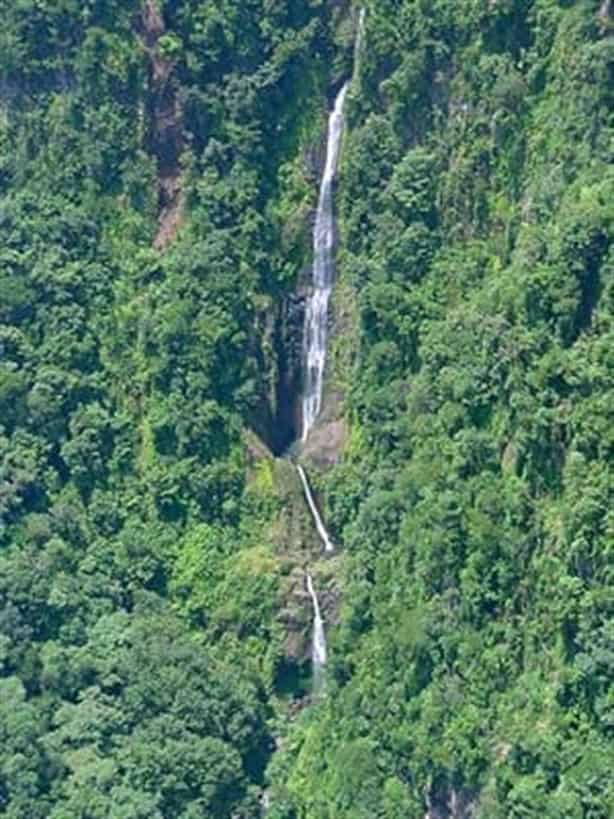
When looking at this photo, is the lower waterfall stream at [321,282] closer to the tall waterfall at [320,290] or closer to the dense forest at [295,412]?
the tall waterfall at [320,290]

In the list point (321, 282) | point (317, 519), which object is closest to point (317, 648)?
point (317, 519)

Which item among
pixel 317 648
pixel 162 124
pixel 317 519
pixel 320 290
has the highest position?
pixel 162 124

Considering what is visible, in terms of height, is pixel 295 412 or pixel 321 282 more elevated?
pixel 321 282

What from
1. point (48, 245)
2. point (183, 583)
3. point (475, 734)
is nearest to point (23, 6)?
point (48, 245)

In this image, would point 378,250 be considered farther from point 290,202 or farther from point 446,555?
point 446,555

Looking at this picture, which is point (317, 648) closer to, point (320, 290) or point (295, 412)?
point (295, 412)

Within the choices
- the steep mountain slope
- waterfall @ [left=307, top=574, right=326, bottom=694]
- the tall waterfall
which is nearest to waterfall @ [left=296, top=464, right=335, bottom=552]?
the steep mountain slope
